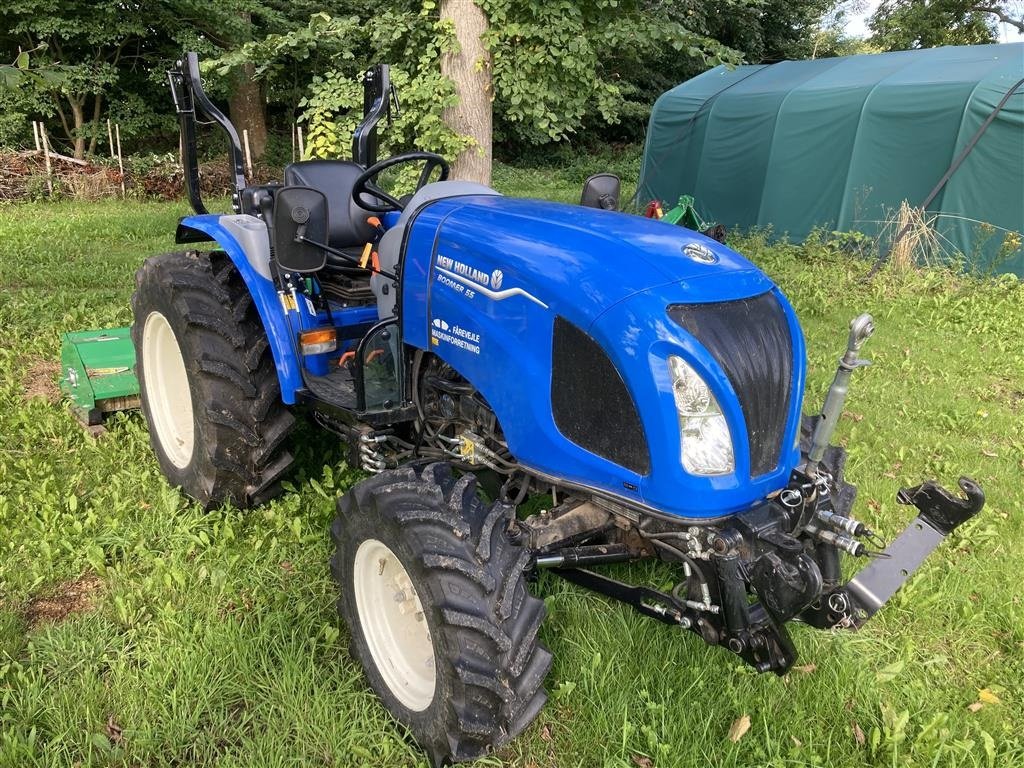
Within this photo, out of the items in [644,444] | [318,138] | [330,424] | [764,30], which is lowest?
[330,424]

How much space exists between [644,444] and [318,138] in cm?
577

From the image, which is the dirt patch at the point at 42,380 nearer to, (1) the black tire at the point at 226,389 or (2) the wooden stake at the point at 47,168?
(1) the black tire at the point at 226,389

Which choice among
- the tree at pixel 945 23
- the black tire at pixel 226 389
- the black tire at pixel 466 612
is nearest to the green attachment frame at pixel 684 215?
the black tire at pixel 226 389

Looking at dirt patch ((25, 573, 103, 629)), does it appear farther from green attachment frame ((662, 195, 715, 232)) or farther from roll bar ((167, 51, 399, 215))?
green attachment frame ((662, 195, 715, 232))

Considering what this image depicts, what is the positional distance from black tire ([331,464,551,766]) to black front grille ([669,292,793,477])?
0.72 meters

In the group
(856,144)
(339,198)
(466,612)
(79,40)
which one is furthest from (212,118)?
(79,40)

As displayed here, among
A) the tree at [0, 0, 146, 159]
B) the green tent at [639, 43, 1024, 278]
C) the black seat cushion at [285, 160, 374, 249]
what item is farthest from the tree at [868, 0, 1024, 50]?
the black seat cushion at [285, 160, 374, 249]

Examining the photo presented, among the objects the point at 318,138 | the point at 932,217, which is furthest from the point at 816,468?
the point at 932,217

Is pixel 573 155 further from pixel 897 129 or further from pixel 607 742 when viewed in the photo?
pixel 607 742

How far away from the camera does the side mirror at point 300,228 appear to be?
2586 mm

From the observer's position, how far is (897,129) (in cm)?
895

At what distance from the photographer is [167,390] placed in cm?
372

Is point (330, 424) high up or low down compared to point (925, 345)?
up

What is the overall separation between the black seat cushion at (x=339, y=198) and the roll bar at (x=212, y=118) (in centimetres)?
22
